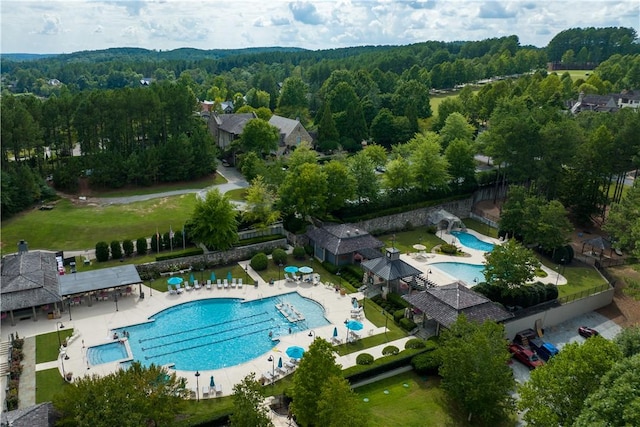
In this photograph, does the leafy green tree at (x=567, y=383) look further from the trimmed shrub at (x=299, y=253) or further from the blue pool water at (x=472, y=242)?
the blue pool water at (x=472, y=242)

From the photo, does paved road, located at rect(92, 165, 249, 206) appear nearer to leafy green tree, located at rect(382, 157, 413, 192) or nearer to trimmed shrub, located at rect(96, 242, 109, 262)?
trimmed shrub, located at rect(96, 242, 109, 262)

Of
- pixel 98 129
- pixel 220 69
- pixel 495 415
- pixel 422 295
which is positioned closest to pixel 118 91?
pixel 98 129

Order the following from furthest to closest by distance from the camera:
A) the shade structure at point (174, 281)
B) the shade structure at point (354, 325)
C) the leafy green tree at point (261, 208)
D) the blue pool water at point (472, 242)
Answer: the blue pool water at point (472, 242)
the leafy green tree at point (261, 208)
the shade structure at point (174, 281)
the shade structure at point (354, 325)

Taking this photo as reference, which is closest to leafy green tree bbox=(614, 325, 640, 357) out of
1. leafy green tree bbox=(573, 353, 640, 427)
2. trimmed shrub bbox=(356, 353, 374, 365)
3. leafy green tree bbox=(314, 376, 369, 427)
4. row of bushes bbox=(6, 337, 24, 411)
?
leafy green tree bbox=(573, 353, 640, 427)

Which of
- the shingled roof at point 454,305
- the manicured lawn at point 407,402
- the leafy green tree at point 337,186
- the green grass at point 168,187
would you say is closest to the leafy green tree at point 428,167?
the leafy green tree at point 337,186

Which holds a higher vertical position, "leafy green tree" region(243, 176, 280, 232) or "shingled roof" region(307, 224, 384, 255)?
"leafy green tree" region(243, 176, 280, 232)

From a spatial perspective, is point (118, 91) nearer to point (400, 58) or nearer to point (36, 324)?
point (36, 324)
